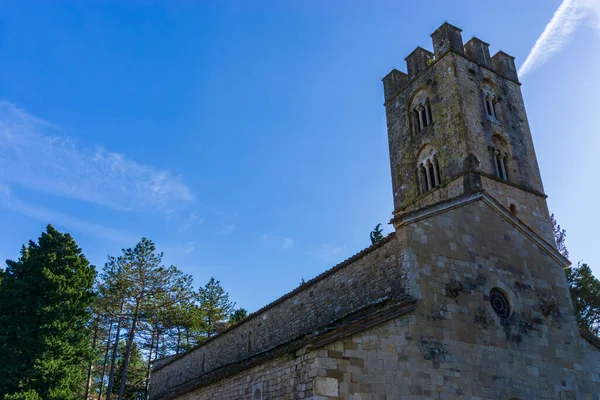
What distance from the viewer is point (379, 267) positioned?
14.0m

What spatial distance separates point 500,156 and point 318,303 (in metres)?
12.9

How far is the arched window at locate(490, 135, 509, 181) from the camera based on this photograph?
22.9 m

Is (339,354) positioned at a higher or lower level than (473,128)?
lower

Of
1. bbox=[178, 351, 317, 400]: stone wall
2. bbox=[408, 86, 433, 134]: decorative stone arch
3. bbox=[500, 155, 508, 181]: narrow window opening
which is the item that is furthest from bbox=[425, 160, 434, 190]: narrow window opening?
bbox=[178, 351, 317, 400]: stone wall

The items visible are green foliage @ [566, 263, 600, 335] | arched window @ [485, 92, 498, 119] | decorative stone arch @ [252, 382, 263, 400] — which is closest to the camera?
decorative stone arch @ [252, 382, 263, 400]

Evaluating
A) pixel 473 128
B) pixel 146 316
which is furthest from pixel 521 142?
pixel 146 316

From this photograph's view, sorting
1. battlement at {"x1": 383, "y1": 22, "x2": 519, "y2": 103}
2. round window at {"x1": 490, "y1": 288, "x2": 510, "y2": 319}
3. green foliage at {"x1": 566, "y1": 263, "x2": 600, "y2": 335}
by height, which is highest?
battlement at {"x1": 383, "y1": 22, "x2": 519, "y2": 103}

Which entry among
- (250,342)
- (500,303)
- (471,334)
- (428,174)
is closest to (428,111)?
(428,174)

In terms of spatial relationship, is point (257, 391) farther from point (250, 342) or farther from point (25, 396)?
point (25, 396)

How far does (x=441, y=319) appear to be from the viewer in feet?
40.3

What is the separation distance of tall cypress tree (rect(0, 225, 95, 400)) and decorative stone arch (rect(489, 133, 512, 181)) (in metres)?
21.8

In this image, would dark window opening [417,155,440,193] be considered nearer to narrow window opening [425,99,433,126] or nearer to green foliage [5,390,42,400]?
narrow window opening [425,99,433,126]

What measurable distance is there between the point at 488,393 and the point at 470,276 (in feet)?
10.2

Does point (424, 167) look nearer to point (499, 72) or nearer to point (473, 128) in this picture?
point (473, 128)
